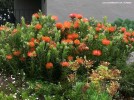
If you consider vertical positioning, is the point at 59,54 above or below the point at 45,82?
above

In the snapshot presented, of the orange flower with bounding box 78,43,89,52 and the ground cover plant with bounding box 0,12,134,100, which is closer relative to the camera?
the ground cover plant with bounding box 0,12,134,100

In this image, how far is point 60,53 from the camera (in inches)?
239

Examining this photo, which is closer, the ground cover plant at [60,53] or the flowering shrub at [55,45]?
the ground cover plant at [60,53]

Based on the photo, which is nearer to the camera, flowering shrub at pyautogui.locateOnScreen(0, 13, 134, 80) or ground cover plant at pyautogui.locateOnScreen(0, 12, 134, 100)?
ground cover plant at pyautogui.locateOnScreen(0, 12, 134, 100)

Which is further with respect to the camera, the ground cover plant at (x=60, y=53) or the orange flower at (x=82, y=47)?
the orange flower at (x=82, y=47)

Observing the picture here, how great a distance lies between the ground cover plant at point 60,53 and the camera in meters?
5.85

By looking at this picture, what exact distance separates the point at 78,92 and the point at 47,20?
2.05 m

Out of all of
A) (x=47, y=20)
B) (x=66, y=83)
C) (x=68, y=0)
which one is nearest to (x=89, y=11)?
(x=68, y=0)

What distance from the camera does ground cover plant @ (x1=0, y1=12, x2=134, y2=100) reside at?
585cm

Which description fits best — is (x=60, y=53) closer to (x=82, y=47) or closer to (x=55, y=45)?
(x=55, y=45)

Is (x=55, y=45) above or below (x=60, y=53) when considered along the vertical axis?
above

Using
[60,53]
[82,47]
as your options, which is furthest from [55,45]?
[82,47]

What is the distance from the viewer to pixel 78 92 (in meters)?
5.15

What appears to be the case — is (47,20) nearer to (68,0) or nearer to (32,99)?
(32,99)
